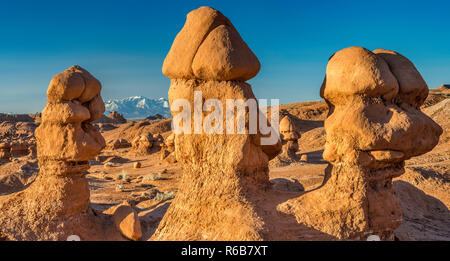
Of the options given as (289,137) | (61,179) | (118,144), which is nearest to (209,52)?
(61,179)

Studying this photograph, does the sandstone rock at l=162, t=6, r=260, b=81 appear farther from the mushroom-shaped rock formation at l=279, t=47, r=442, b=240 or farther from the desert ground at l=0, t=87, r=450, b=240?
the desert ground at l=0, t=87, r=450, b=240

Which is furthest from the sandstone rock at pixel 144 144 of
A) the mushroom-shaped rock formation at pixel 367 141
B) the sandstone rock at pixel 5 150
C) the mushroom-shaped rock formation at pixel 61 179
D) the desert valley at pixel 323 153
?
the mushroom-shaped rock formation at pixel 367 141

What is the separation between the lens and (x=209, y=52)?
436 centimetres

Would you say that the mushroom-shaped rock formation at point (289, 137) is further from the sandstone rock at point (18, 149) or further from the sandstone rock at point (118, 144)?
the sandstone rock at point (118, 144)

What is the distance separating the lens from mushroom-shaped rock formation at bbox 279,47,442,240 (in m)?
3.94

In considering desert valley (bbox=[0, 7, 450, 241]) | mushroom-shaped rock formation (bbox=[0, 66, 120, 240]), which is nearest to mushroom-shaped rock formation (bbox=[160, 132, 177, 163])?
mushroom-shaped rock formation (bbox=[0, 66, 120, 240])

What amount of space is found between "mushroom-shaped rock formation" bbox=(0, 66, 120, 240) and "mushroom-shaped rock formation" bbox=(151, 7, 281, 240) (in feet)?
8.40

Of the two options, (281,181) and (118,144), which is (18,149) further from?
(281,181)

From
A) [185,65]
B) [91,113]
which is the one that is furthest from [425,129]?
[91,113]

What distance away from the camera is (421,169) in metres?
10.8

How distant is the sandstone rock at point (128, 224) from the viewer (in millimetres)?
6047
